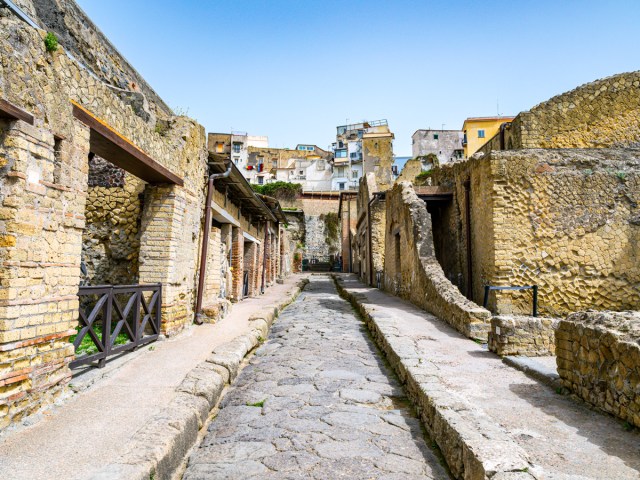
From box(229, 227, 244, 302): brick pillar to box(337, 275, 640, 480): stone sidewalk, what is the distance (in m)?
7.60

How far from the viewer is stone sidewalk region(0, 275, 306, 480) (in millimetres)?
2537

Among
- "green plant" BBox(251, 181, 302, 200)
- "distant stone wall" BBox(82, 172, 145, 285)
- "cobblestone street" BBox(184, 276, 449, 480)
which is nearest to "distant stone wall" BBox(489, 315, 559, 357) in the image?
"cobblestone street" BBox(184, 276, 449, 480)

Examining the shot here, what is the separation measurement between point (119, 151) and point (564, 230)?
8586 mm

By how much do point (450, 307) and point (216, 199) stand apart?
5.63 m

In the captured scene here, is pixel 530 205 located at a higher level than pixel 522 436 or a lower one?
higher

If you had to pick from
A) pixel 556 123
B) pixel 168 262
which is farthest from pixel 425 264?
pixel 168 262

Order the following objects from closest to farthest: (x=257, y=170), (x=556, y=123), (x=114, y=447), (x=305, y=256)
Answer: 1. (x=114, y=447)
2. (x=556, y=123)
3. (x=305, y=256)
4. (x=257, y=170)

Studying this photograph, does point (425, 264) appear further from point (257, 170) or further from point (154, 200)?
point (257, 170)

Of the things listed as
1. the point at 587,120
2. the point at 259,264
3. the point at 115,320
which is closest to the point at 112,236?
the point at 115,320

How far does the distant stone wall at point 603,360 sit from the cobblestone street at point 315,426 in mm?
1497

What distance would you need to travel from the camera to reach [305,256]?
4106cm

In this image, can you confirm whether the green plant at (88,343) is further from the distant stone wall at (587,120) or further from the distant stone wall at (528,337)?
the distant stone wall at (587,120)

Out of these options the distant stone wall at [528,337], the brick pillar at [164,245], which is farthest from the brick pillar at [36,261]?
the distant stone wall at [528,337]

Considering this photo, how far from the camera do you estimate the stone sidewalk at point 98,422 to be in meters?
2.54
